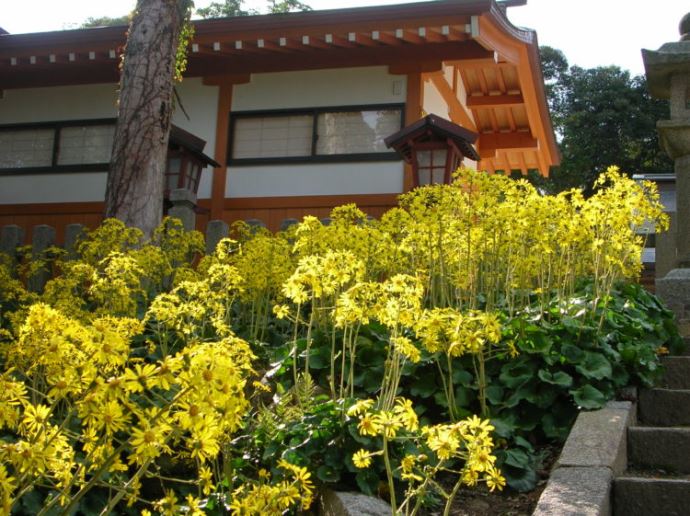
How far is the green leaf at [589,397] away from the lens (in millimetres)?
3803

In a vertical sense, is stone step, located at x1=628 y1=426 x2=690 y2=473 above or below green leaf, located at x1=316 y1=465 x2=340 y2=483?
above


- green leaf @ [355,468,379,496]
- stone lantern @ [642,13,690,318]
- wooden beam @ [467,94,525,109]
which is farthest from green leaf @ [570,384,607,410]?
wooden beam @ [467,94,525,109]

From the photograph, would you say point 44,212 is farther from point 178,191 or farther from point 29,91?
point 178,191

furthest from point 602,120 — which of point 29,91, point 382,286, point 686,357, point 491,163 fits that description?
point 382,286

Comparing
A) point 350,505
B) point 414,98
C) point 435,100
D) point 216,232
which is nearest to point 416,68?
point 414,98

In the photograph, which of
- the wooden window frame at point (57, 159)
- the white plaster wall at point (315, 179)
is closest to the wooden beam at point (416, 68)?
the white plaster wall at point (315, 179)

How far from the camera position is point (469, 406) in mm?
3996

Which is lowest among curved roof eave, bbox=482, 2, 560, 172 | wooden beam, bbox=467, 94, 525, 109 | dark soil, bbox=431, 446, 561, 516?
dark soil, bbox=431, 446, 561, 516

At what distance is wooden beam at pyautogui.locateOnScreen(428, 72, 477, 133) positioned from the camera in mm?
10641

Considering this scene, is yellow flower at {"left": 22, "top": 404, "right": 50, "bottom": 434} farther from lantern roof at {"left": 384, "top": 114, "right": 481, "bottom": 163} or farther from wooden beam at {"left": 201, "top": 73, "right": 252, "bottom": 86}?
wooden beam at {"left": 201, "top": 73, "right": 252, "bottom": 86}

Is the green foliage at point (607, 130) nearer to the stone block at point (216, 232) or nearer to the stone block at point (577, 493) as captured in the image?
the stone block at point (216, 232)

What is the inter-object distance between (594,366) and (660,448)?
55 centimetres

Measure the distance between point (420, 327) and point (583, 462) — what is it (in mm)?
820

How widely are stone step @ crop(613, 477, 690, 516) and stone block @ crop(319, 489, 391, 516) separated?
0.91 m
